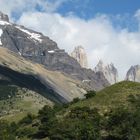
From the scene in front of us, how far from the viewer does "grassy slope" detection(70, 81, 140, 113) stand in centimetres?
17138

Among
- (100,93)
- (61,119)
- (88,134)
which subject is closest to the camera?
(88,134)

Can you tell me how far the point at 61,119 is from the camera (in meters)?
164

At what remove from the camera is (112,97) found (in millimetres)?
181500

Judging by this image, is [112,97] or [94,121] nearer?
[94,121]

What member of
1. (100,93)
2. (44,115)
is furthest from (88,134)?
(100,93)

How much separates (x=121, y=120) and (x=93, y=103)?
31.8 meters

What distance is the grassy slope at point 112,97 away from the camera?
6747 inches

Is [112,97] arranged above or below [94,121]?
above

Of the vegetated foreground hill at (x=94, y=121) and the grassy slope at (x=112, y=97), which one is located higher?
the grassy slope at (x=112, y=97)

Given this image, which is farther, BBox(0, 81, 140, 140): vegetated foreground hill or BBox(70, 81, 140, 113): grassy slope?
BBox(70, 81, 140, 113): grassy slope

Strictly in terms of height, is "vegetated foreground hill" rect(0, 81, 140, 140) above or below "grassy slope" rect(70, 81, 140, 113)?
below

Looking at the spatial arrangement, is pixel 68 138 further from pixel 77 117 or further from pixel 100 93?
pixel 100 93

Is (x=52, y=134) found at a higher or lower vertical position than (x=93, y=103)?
lower

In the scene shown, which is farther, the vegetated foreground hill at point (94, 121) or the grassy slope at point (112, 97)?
the grassy slope at point (112, 97)
